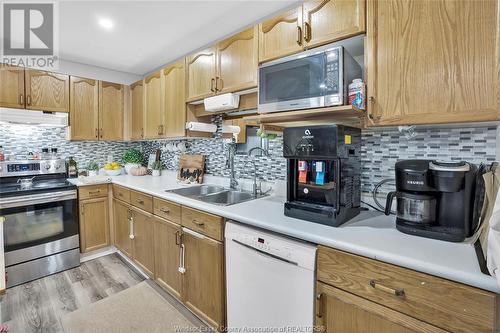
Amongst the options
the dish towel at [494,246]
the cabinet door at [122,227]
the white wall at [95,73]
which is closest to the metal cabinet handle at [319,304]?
the dish towel at [494,246]

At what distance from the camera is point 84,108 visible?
2.89 meters

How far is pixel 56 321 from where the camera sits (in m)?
1.73

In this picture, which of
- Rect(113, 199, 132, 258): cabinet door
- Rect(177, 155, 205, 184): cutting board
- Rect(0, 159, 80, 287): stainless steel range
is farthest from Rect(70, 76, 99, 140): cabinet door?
Rect(177, 155, 205, 184): cutting board

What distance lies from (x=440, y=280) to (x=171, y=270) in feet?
5.56

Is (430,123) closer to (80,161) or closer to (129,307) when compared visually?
(129,307)

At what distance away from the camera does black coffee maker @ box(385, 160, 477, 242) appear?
95 centimetres

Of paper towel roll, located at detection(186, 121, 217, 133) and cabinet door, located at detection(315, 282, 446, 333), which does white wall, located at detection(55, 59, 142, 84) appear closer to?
paper towel roll, located at detection(186, 121, 217, 133)

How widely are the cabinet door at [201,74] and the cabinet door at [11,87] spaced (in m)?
1.73

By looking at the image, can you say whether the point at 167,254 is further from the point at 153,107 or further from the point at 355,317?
the point at 153,107

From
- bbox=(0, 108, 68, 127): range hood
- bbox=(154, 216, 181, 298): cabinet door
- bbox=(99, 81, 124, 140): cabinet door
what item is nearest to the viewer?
bbox=(154, 216, 181, 298): cabinet door

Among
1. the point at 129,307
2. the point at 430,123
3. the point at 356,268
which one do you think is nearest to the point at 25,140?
the point at 129,307

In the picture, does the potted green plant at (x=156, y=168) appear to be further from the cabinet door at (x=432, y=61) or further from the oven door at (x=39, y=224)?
the cabinet door at (x=432, y=61)

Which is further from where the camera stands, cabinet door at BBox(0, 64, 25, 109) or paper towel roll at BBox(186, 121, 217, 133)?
cabinet door at BBox(0, 64, 25, 109)

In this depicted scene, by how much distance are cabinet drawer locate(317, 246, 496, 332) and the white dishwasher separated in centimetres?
11
